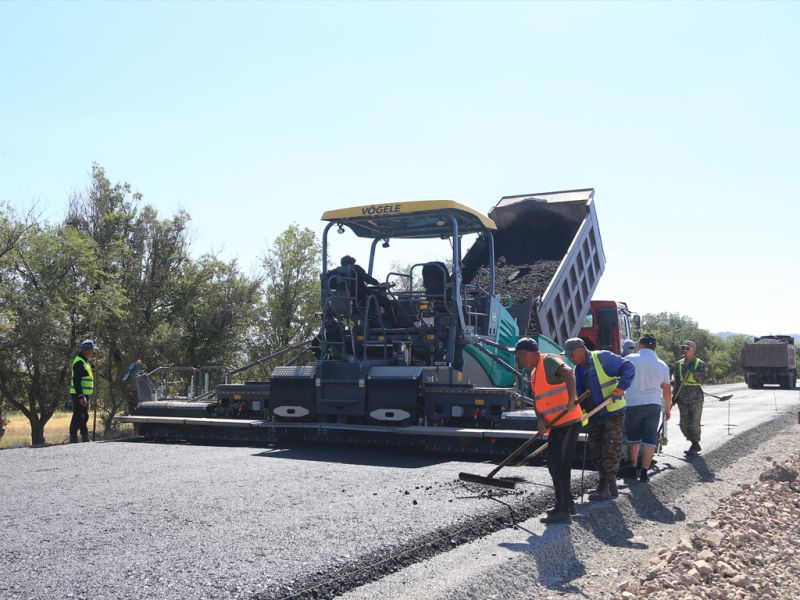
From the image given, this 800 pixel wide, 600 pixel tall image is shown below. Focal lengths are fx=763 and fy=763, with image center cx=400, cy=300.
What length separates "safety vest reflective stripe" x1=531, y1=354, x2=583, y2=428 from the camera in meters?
5.37

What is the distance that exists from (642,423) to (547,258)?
509cm

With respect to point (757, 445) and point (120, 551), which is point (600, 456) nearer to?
point (120, 551)

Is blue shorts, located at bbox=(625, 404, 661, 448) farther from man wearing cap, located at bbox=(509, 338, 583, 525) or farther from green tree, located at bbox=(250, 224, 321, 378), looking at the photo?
green tree, located at bbox=(250, 224, 321, 378)

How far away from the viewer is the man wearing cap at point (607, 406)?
6.20 meters

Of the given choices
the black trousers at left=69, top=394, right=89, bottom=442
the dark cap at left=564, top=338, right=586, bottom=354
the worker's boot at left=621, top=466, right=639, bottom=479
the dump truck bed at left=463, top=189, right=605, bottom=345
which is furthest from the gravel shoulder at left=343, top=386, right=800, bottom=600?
the black trousers at left=69, top=394, right=89, bottom=442

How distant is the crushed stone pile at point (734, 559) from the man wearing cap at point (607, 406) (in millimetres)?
821

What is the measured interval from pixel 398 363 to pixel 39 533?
4637mm

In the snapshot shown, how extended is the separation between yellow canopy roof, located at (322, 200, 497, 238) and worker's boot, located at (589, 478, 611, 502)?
11.7 feet

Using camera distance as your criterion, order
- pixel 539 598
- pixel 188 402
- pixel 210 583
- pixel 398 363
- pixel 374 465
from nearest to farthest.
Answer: pixel 210 583 < pixel 539 598 < pixel 374 465 < pixel 398 363 < pixel 188 402

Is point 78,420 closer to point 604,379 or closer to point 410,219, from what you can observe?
point 410,219

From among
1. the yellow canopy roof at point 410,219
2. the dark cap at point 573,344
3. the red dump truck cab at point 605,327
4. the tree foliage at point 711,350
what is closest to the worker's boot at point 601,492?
the dark cap at point 573,344

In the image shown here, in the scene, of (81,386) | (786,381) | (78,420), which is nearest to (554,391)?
(81,386)

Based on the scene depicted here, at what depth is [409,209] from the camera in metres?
8.57

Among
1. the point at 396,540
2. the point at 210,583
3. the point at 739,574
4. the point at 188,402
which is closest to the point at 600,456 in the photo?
the point at 739,574
